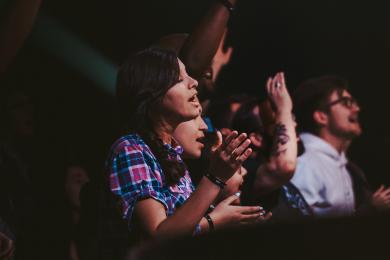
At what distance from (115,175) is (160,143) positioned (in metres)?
0.15

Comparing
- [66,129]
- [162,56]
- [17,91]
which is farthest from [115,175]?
[66,129]

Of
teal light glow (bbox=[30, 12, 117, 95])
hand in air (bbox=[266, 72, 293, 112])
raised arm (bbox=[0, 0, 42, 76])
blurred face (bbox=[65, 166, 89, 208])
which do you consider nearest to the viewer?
A: raised arm (bbox=[0, 0, 42, 76])

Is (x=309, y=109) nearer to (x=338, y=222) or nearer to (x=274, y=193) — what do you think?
(x=274, y=193)

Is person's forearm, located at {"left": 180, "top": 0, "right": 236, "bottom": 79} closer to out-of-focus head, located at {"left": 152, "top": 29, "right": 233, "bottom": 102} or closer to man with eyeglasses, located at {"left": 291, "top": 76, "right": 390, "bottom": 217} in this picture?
out-of-focus head, located at {"left": 152, "top": 29, "right": 233, "bottom": 102}

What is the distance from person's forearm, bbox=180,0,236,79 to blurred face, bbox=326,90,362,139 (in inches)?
54.8

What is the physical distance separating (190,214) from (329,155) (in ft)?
5.31

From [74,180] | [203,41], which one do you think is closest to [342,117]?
[74,180]

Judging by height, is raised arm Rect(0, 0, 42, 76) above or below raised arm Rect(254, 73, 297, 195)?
above

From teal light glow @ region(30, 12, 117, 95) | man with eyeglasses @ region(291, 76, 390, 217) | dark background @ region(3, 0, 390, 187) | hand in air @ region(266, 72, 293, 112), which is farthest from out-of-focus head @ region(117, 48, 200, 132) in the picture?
teal light glow @ region(30, 12, 117, 95)

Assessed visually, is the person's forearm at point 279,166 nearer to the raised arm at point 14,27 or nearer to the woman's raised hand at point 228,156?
the woman's raised hand at point 228,156

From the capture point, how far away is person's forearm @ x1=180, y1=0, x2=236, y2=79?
1883 mm

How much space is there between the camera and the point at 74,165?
9.21 ft

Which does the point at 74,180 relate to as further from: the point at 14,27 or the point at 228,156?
the point at 228,156

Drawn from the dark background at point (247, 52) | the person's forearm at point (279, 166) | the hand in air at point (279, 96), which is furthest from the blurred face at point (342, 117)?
the person's forearm at point (279, 166)
